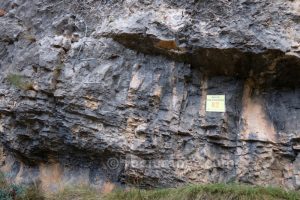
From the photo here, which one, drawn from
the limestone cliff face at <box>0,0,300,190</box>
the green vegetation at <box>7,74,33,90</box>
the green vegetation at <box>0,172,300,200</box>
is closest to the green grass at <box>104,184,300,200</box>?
the green vegetation at <box>0,172,300,200</box>

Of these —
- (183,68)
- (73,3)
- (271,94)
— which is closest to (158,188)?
(183,68)

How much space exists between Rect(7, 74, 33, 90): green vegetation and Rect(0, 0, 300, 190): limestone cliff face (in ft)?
0.05

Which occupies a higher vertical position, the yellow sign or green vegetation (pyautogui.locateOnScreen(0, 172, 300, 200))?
the yellow sign

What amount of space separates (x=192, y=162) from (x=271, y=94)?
103 centimetres

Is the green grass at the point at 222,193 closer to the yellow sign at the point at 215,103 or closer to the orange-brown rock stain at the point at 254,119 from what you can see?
the orange-brown rock stain at the point at 254,119

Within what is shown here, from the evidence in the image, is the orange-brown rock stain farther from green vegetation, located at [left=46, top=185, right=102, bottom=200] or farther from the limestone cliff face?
green vegetation, located at [left=46, top=185, right=102, bottom=200]

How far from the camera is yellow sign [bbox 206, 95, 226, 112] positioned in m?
3.56

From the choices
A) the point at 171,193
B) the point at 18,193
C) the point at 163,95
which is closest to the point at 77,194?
the point at 18,193

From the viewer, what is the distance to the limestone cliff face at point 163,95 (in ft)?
11.1

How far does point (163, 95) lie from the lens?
3.67 m

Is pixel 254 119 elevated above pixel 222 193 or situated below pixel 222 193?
above

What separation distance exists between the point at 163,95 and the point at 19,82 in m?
1.61

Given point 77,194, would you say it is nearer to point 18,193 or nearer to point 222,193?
point 18,193

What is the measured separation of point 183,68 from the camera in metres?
3.67
